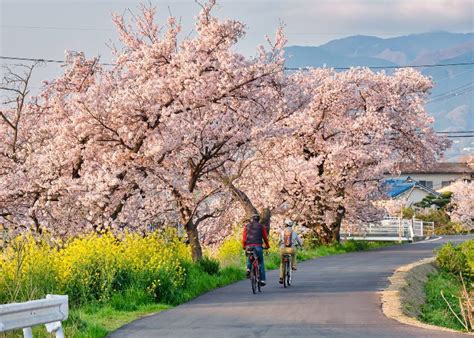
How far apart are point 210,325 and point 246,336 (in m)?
1.50

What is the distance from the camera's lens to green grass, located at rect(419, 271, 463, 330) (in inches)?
821

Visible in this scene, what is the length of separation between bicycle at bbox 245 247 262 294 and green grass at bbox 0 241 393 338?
123cm

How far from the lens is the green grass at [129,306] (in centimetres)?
1430

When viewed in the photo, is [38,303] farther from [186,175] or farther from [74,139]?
[186,175]

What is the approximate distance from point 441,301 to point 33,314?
18.3m

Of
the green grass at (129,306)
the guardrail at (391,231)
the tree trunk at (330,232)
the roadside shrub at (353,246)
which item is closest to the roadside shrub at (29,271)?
the green grass at (129,306)

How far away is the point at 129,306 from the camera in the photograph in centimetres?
1816

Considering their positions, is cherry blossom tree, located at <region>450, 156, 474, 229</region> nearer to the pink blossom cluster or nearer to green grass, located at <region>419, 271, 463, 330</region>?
green grass, located at <region>419, 271, 463, 330</region>

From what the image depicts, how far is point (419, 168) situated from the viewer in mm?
51031

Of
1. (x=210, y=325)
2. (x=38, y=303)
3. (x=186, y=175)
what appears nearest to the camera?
(x=38, y=303)

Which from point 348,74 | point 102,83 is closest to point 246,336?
point 102,83

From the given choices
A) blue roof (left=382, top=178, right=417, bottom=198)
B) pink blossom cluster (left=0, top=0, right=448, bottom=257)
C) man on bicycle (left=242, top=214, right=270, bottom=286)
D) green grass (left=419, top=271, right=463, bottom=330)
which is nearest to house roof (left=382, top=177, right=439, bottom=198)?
blue roof (left=382, top=178, right=417, bottom=198)

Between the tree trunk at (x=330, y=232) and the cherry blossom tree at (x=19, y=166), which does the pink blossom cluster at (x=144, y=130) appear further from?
the tree trunk at (x=330, y=232)

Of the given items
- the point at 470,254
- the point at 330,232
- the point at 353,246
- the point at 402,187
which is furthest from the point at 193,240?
the point at 402,187
